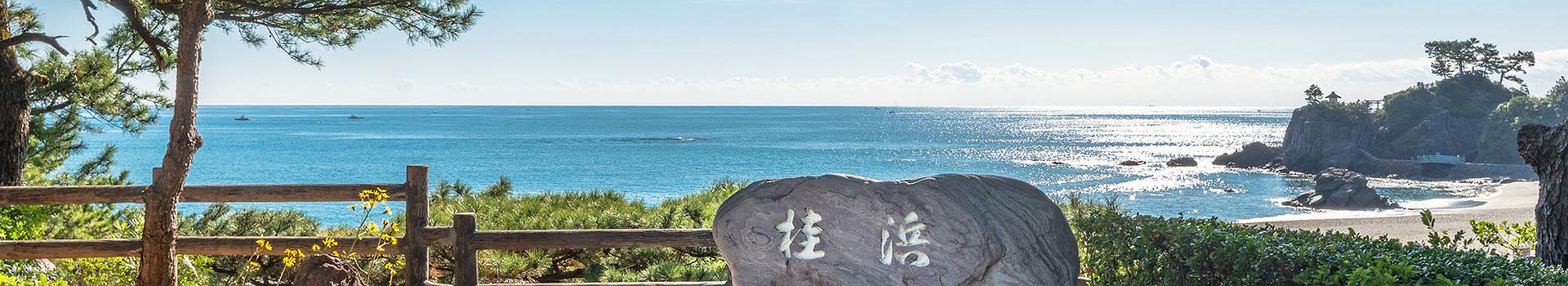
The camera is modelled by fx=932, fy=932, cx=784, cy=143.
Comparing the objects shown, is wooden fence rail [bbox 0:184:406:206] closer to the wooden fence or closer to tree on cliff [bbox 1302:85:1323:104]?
the wooden fence

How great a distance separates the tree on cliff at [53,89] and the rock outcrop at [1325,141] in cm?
5193

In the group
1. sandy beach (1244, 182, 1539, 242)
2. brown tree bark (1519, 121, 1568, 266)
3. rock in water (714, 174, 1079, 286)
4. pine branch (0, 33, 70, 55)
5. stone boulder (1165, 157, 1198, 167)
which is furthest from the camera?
stone boulder (1165, 157, 1198, 167)

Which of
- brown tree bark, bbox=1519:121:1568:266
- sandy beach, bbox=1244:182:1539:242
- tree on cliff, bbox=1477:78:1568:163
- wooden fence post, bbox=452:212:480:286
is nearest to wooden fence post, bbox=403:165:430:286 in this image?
wooden fence post, bbox=452:212:480:286

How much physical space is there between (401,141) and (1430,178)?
240 ft

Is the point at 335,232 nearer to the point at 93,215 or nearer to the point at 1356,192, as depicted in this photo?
the point at 93,215

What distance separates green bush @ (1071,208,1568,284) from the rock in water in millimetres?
356

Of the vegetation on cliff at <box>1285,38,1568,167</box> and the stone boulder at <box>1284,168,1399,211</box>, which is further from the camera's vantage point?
the vegetation on cliff at <box>1285,38,1568,167</box>

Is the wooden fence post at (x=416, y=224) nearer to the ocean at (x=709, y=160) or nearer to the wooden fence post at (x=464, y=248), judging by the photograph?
the wooden fence post at (x=464, y=248)

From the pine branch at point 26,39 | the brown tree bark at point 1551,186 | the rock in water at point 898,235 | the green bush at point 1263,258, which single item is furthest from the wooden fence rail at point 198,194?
the brown tree bark at point 1551,186

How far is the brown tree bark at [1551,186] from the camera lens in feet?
15.6

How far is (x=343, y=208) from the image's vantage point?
33062mm

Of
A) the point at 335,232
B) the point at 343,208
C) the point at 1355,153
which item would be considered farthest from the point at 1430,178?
the point at 335,232

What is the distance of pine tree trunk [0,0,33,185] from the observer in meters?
7.80

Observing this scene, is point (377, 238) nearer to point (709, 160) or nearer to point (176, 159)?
point (176, 159)
